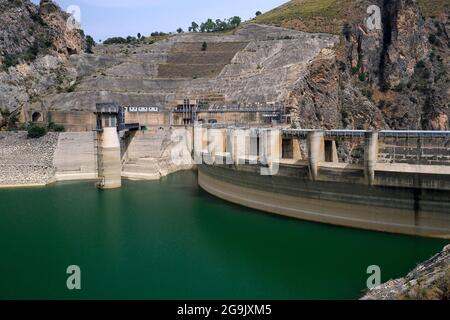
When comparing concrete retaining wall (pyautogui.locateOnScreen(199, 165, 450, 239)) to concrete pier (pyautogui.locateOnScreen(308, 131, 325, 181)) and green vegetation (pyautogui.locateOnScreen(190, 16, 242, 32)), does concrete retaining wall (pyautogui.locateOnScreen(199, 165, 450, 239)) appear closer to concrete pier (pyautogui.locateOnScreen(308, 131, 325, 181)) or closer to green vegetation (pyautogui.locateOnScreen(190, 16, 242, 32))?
concrete pier (pyautogui.locateOnScreen(308, 131, 325, 181))

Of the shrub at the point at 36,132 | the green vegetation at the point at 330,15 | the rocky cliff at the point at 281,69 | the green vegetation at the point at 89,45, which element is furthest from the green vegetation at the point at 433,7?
the shrub at the point at 36,132

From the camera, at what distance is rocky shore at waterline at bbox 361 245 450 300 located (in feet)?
37.2

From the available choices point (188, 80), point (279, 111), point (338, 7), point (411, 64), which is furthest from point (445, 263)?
point (338, 7)

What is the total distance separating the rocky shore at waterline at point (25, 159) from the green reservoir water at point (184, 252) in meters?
6.29

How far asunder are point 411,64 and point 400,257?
48.6 m

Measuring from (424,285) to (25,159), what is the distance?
117 ft

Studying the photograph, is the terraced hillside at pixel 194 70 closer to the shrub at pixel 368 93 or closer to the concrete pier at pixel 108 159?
the shrub at pixel 368 93

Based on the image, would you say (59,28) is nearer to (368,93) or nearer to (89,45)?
(89,45)

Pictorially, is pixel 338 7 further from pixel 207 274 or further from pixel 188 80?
pixel 207 274

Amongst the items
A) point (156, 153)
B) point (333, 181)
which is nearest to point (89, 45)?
point (156, 153)

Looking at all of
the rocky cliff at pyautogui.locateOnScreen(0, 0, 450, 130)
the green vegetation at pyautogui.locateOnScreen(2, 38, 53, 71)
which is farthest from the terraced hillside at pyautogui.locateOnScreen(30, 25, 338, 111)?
the green vegetation at pyautogui.locateOnScreen(2, 38, 53, 71)

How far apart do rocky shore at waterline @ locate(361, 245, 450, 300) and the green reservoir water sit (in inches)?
111

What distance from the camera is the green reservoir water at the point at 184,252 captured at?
1798 centimetres

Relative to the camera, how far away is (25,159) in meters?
39.8
